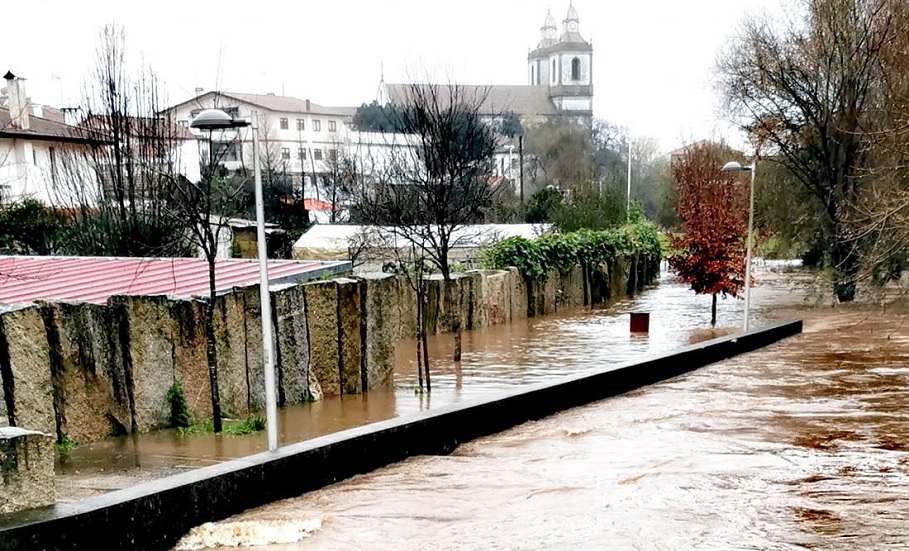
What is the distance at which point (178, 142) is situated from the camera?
2988cm

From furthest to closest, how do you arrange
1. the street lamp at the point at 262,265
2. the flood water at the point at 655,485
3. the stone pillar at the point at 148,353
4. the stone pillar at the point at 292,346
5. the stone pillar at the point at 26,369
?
the stone pillar at the point at 292,346 → the stone pillar at the point at 148,353 → the stone pillar at the point at 26,369 → the street lamp at the point at 262,265 → the flood water at the point at 655,485

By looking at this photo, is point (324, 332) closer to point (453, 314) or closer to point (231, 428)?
point (231, 428)

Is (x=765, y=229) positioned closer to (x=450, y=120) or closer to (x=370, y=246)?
(x=370, y=246)

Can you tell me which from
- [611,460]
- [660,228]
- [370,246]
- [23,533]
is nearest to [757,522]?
[611,460]

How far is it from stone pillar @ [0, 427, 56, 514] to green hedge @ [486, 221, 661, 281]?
24.4m

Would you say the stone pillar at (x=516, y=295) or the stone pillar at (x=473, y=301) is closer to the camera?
the stone pillar at (x=473, y=301)

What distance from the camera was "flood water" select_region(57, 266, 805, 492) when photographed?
11242 mm

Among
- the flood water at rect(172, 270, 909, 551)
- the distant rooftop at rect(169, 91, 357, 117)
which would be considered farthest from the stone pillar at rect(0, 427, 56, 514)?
the distant rooftop at rect(169, 91, 357, 117)

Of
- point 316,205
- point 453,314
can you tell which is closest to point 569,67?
point 316,205

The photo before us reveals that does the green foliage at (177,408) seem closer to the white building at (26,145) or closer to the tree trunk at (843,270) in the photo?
the white building at (26,145)

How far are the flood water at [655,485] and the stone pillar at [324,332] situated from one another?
16.4 ft

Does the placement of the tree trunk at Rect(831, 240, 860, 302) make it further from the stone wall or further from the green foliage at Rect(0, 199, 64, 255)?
the green foliage at Rect(0, 199, 64, 255)

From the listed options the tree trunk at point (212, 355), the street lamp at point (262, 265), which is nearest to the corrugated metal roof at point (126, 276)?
the tree trunk at point (212, 355)

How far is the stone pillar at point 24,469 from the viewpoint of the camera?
5.82 m
